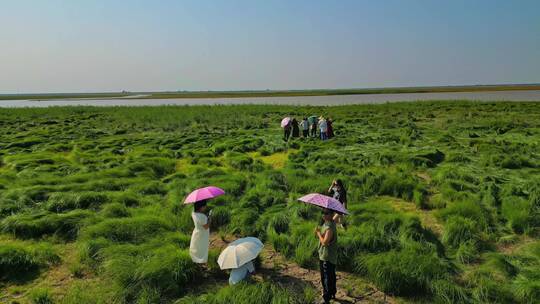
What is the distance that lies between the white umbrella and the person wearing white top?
16 cm

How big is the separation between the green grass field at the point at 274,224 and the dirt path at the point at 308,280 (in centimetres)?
11

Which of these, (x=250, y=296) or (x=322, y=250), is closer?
(x=250, y=296)

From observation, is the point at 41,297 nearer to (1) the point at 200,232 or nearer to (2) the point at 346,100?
(1) the point at 200,232

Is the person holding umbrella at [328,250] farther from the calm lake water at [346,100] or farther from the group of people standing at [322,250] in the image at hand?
the calm lake water at [346,100]

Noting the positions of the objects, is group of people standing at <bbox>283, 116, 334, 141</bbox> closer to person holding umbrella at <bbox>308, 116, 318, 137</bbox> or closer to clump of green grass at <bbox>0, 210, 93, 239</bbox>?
person holding umbrella at <bbox>308, 116, 318, 137</bbox>

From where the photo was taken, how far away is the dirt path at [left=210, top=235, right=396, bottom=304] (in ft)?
15.7

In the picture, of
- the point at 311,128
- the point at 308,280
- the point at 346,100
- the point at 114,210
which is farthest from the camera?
the point at 346,100

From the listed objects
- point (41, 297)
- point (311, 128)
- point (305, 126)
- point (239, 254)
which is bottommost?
point (41, 297)

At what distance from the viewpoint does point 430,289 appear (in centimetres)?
476

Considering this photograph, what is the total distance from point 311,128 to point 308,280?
587 inches

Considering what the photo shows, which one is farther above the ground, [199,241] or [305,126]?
[305,126]

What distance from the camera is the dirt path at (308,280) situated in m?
4.79

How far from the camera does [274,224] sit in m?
6.93

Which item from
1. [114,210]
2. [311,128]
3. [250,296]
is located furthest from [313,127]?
[250,296]
